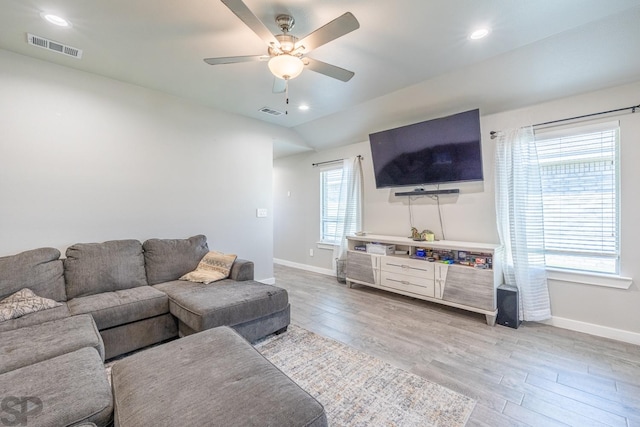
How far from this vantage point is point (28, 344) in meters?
1.67

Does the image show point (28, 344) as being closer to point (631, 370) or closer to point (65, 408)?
point (65, 408)

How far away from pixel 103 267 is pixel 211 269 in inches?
38.2

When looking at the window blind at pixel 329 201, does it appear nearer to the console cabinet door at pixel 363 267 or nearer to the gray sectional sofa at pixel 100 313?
the console cabinet door at pixel 363 267

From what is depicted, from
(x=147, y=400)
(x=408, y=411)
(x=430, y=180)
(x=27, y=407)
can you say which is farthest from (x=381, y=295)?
(x=27, y=407)

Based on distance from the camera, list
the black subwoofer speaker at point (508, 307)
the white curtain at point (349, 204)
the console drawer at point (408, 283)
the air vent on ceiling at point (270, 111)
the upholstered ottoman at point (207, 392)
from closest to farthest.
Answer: the upholstered ottoman at point (207, 392) → the black subwoofer speaker at point (508, 307) → the console drawer at point (408, 283) → the air vent on ceiling at point (270, 111) → the white curtain at point (349, 204)

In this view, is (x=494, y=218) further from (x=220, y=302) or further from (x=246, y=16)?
(x=246, y=16)

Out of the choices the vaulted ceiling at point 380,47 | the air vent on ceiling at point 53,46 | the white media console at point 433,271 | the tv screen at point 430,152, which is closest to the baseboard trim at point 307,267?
the white media console at point 433,271

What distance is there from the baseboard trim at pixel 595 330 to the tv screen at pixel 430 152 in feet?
5.59

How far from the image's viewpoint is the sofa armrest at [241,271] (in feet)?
10.1

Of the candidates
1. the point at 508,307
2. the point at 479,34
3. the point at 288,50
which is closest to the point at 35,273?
the point at 288,50

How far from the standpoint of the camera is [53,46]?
2.45 meters

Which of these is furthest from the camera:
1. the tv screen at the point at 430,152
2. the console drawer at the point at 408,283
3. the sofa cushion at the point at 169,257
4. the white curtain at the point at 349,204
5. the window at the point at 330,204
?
the window at the point at 330,204

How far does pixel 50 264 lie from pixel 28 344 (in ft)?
3.43

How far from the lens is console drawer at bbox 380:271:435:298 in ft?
11.3
